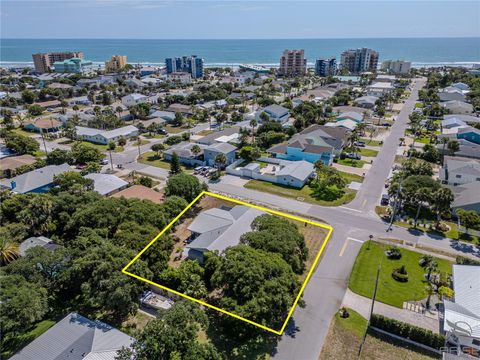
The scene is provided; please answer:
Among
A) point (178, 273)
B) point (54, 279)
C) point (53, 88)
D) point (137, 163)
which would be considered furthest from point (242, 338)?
point (53, 88)

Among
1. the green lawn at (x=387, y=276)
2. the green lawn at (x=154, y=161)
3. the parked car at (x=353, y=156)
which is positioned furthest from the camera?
the parked car at (x=353, y=156)

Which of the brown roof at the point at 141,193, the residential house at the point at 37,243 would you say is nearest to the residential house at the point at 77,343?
the residential house at the point at 37,243

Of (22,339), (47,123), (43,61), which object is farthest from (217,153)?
(43,61)

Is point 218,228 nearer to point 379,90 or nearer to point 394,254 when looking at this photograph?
point 394,254

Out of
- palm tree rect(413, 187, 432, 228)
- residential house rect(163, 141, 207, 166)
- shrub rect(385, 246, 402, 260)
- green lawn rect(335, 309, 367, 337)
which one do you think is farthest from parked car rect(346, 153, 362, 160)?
green lawn rect(335, 309, 367, 337)

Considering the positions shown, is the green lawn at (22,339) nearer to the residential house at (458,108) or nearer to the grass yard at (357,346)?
the grass yard at (357,346)

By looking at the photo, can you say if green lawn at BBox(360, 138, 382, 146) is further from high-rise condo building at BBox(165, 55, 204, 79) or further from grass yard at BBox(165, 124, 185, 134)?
high-rise condo building at BBox(165, 55, 204, 79)
